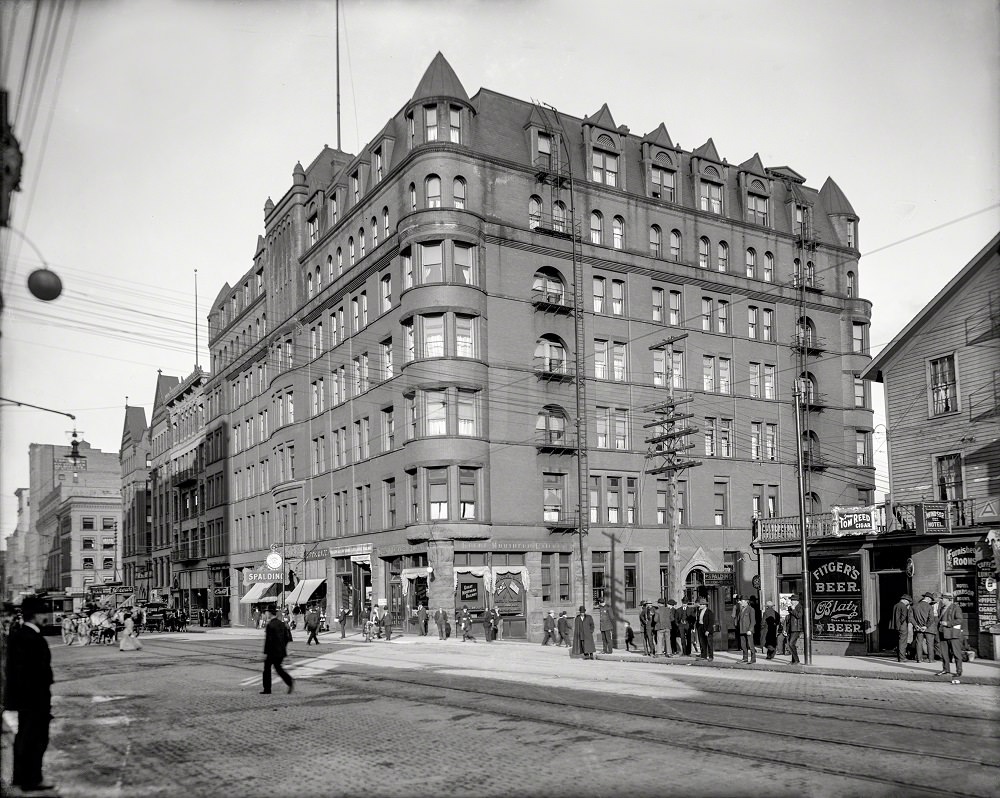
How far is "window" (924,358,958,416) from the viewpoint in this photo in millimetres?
31812

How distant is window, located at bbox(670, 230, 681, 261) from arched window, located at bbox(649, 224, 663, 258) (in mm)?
865

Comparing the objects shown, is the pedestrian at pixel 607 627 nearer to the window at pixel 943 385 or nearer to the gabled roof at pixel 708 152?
the window at pixel 943 385

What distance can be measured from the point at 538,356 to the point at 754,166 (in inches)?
835

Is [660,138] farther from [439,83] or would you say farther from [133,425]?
[133,425]

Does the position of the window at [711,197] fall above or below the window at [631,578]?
above

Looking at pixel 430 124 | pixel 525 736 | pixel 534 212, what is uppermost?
pixel 430 124

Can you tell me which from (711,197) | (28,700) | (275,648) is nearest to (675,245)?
(711,197)

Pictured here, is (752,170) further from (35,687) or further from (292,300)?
(35,687)

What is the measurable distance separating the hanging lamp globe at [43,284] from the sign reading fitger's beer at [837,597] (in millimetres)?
26315

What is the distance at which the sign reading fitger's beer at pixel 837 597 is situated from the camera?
99.5ft

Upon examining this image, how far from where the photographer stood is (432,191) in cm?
4775

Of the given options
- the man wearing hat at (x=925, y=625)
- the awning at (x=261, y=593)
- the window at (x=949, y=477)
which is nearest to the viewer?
the man wearing hat at (x=925, y=625)

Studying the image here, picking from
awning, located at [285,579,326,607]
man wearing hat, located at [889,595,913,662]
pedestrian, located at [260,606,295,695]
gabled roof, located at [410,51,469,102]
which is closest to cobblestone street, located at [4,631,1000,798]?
pedestrian, located at [260,606,295,695]

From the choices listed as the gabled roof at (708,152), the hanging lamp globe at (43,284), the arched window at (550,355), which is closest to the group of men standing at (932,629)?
the hanging lamp globe at (43,284)
